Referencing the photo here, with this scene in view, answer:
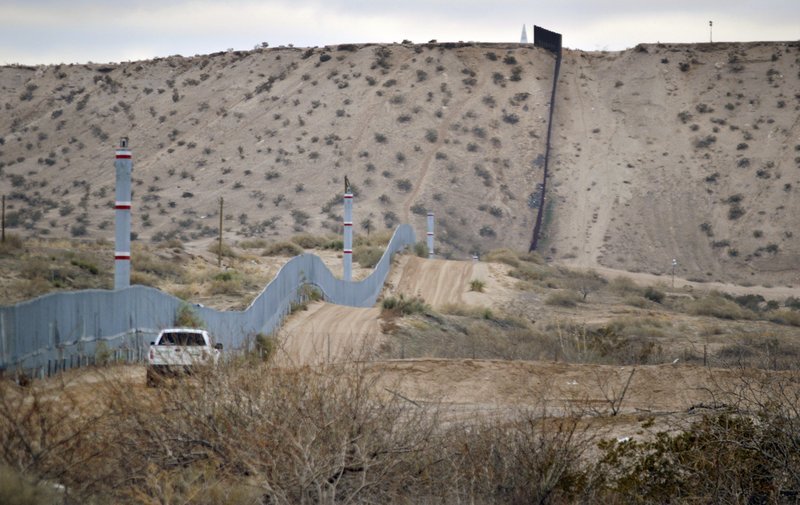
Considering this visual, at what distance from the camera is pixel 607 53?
9331 cm

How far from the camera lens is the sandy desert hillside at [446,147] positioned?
72.7 metres

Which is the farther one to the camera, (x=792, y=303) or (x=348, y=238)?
(x=792, y=303)

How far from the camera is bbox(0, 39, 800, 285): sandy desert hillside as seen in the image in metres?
72.7

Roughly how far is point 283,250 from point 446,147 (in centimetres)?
2550

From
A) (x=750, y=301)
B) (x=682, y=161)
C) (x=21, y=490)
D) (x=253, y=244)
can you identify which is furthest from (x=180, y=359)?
(x=682, y=161)

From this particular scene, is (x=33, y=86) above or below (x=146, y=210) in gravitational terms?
above

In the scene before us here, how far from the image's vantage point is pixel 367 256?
53.5 m

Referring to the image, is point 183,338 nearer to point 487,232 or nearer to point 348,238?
point 348,238

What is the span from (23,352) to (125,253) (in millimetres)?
8915

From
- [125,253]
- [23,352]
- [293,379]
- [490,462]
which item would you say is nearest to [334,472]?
[293,379]

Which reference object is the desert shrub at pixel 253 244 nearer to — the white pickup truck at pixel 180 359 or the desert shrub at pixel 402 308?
the desert shrub at pixel 402 308

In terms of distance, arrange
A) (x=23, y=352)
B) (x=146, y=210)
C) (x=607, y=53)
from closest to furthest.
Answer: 1. (x=23, y=352)
2. (x=146, y=210)
3. (x=607, y=53)

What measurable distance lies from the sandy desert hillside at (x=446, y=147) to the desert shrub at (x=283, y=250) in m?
11.3

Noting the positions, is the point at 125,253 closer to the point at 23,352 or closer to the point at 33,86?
the point at 23,352
